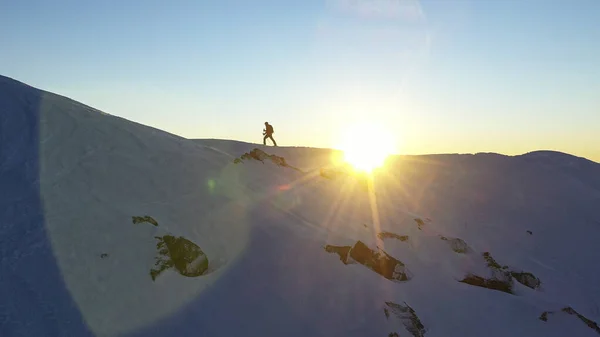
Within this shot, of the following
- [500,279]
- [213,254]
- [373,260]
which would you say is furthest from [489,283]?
[213,254]

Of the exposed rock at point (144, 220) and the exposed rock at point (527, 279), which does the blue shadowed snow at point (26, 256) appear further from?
the exposed rock at point (527, 279)

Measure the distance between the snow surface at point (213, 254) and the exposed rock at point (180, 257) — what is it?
0.06m

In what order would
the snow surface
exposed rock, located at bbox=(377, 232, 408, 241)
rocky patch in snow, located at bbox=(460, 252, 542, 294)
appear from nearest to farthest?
1. the snow surface
2. rocky patch in snow, located at bbox=(460, 252, 542, 294)
3. exposed rock, located at bbox=(377, 232, 408, 241)

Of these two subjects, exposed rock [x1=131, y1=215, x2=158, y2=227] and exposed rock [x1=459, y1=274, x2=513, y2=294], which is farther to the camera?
exposed rock [x1=459, y1=274, x2=513, y2=294]

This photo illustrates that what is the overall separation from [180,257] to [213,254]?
839 millimetres

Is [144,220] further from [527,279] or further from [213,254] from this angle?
[527,279]

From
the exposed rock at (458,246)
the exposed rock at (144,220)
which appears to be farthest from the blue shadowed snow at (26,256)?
the exposed rock at (458,246)

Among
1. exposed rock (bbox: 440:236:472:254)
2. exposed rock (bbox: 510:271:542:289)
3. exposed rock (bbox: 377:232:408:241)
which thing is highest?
exposed rock (bbox: 377:232:408:241)

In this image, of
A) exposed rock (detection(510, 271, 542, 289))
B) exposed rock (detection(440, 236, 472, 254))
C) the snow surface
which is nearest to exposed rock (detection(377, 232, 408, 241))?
the snow surface

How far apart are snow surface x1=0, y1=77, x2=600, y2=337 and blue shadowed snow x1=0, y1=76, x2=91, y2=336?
0.03m

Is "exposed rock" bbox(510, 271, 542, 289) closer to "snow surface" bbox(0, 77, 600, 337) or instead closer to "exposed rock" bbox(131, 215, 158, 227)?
"snow surface" bbox(0, 77, 600, 337)

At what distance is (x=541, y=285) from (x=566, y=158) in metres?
21.4

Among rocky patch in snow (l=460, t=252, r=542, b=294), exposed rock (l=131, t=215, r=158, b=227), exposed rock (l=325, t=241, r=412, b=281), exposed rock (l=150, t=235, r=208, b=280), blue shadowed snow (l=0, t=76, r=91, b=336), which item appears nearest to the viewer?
blue shadowed snow (l=0, t=76, r=91, b=336)

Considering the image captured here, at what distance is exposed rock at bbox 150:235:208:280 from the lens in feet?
27.9
